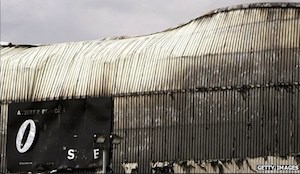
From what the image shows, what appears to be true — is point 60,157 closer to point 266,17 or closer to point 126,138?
point 126,138

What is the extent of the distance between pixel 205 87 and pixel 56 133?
1044 centimetres

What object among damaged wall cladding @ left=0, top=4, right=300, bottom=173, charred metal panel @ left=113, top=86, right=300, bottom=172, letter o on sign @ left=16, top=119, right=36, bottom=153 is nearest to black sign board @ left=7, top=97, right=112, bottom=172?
letter o on sign @ left=16, top=119, right=36, bottom=153

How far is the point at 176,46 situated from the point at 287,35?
23.0ft

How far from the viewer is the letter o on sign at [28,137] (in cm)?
5159

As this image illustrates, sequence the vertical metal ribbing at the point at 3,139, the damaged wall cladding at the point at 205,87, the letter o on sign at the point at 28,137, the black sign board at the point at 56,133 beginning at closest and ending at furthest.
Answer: the damaged wall cladding at the point at 205,87 → the black sign board at the point at 56,133 → the letter o on sign at the point at 28,137 → the vertical metal ribbing at the point at 3,139

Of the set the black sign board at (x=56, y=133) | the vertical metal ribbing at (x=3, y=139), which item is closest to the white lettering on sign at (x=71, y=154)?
the black sign board at (x=56, y=133)

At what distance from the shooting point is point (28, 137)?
51969mm

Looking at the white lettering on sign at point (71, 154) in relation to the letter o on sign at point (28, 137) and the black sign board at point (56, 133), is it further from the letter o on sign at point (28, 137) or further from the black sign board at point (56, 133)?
the letter o on sign at point (28, 137)

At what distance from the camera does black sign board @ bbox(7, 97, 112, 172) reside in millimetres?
49125

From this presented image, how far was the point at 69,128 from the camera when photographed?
1975 inches

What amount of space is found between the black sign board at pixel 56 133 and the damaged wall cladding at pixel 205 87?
2.38ft

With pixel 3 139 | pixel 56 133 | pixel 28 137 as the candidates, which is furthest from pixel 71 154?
pixel 3 139

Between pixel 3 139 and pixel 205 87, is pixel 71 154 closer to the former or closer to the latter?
pixel 3 139

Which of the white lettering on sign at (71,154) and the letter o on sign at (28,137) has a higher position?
the letter o on sign at (28,137)
